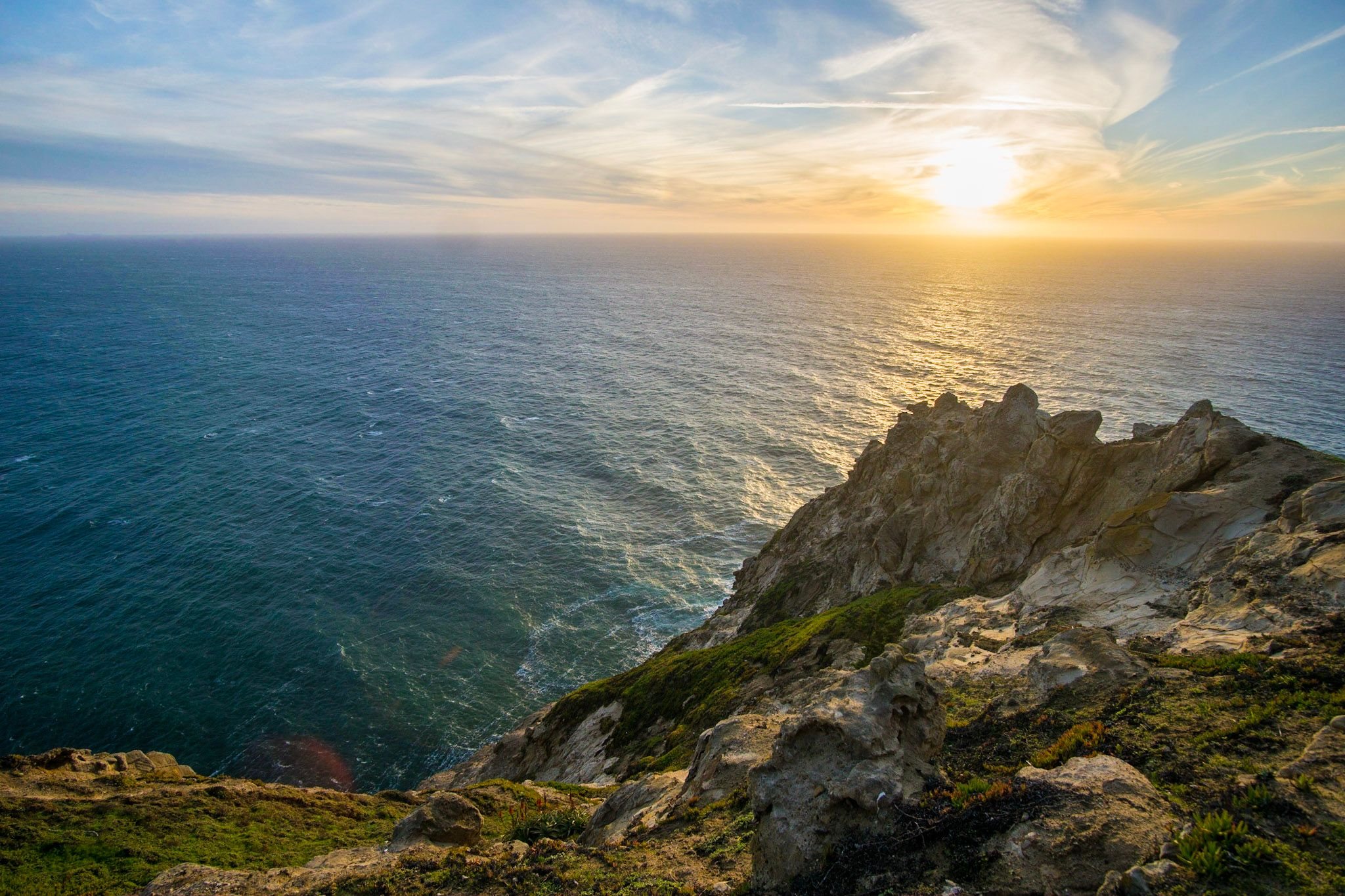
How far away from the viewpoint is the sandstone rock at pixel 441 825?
25047 millimetres

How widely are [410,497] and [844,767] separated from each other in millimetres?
85092

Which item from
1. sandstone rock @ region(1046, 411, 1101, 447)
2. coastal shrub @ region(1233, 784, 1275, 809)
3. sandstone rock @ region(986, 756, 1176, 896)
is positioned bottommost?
sandstone rock @ region(986, 756, 1176, 896)

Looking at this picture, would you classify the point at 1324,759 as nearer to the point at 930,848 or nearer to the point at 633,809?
the point at 930,848

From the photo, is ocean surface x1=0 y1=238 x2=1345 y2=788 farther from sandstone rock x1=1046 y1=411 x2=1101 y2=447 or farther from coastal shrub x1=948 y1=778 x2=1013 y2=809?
coastal shrub x1=948 y1=778 x2=1013 y2=809

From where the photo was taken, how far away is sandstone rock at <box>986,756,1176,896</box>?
40.8 ft

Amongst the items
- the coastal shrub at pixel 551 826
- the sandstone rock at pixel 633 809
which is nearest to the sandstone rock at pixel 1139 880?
the sandstone rock at pixel 633 809

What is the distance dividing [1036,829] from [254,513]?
95676mm

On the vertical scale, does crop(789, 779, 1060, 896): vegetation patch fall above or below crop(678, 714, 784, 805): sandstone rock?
above

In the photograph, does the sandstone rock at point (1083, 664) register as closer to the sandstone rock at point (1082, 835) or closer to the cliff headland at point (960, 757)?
the cliff headland at point (960, 757)

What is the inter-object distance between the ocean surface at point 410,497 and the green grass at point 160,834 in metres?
21.9

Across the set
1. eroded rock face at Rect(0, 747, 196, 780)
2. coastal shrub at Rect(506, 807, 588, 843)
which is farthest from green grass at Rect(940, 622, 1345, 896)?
eroded rock face at Rect(0, 747, 196, 780)

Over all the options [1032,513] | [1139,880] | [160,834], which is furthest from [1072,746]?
[160,834]

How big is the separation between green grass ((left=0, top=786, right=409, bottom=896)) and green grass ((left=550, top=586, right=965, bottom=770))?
15.9m

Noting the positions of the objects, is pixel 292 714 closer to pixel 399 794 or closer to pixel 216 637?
pixel 216 637
